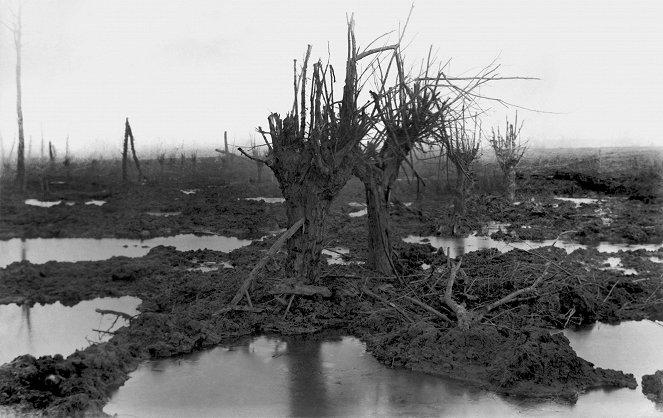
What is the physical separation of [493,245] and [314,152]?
7.85 metres

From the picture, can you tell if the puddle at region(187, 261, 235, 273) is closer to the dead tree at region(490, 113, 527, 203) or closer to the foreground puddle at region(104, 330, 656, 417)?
the foreground puddle at region(104, 330, 656, 417)

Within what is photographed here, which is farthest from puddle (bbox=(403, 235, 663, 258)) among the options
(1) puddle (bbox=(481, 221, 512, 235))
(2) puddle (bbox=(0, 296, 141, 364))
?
(2) puddle (bbox=(0, 296, 141, 364))

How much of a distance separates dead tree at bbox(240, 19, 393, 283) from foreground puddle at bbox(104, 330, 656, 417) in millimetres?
2258

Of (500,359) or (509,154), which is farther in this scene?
(509,154)

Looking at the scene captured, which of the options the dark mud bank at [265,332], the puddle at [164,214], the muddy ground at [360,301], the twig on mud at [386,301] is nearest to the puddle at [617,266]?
the muddy ground at [360,301]

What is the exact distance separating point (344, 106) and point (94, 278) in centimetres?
545

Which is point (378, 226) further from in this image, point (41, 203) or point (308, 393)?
point (41, 203)

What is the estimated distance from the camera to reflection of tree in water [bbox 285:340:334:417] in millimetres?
5742

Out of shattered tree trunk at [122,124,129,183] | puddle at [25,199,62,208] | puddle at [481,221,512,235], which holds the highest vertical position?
shattered tree trunk at [122,124,129,183]

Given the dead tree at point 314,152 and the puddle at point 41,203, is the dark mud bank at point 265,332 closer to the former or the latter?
the dead tree at point 314,152

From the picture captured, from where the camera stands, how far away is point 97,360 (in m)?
6.48

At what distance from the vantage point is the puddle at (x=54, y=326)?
773 centimetres

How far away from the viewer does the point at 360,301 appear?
9109mm

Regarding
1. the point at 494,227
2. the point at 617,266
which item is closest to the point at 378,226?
the point at 617,266
